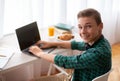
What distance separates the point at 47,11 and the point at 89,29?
110 cm

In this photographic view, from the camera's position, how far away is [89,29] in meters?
1.54

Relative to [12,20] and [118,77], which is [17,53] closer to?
[12,20]

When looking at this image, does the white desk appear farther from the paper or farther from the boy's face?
the boy's face

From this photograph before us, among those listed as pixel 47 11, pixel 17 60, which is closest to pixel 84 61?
pixel 17 60

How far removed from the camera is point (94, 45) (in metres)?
1.57

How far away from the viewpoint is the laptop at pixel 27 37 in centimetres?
182

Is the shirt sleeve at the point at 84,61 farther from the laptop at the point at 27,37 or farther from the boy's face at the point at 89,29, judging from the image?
the laptop at the point at 27,37

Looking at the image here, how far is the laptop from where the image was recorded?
71.5 inches

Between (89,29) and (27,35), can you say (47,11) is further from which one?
(89,29)

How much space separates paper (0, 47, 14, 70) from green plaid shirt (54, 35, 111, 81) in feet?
1.22

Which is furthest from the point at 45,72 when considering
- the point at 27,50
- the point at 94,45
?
the point at 94,45

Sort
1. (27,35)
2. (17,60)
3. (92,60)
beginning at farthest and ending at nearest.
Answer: (27,35) → (17,60) → (92,60)

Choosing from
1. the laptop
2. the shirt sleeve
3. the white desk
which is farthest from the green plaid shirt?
the laptop

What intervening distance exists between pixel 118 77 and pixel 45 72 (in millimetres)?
863
